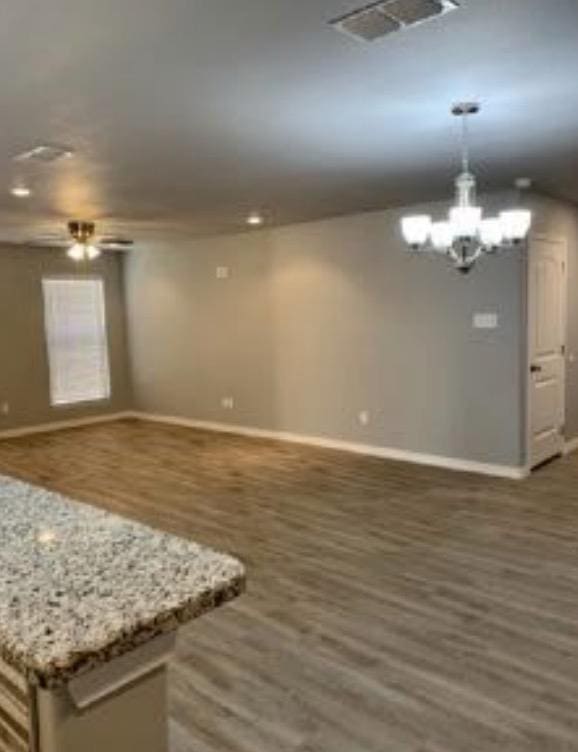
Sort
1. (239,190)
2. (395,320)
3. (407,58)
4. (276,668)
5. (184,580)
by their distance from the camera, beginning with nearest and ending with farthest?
(184,580), (407,58), (276,668), (239,190), (395,320)

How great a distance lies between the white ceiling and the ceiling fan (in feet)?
4.70

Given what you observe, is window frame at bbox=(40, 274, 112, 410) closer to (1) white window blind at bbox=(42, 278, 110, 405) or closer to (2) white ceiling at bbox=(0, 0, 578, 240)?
(1) white window blind at bbox=(42, 278, 110, 405)

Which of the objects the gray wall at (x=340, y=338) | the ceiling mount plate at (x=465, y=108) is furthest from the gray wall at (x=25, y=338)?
the ceiling mount plate at (x=465, y=108)

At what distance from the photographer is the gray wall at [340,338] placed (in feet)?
19.1

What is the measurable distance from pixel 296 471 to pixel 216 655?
10.7 feet

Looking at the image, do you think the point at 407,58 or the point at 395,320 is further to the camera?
the point at 395,320

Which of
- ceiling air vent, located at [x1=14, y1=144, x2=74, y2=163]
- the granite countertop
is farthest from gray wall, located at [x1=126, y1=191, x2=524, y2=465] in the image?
the granite countertop

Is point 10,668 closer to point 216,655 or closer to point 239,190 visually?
point 216,655

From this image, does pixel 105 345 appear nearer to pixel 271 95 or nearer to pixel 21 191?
pixel 21 191

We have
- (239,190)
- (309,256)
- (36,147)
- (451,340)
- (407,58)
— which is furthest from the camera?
(309,256)

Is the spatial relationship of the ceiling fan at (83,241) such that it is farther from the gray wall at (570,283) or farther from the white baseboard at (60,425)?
the gray wall at (570,283)

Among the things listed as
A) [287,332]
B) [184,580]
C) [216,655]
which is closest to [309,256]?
[287,332]

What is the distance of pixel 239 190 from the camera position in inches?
202

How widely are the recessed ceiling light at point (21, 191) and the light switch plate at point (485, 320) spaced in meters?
3.83
